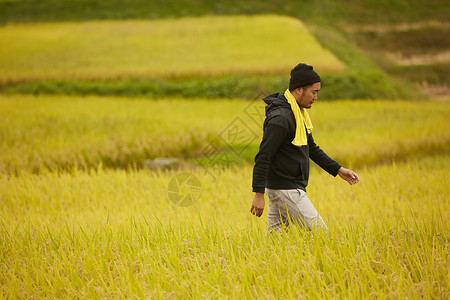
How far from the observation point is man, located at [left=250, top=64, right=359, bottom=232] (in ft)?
8.43

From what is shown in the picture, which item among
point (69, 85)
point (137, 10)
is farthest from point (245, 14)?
point (69, 85)

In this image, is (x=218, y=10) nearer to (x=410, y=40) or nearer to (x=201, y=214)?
(x=410, y=40)

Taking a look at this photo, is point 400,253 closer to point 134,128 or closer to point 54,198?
point 54,198

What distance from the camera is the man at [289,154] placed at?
2568 millimetres

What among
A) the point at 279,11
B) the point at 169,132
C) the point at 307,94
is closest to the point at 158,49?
the point at 169,132

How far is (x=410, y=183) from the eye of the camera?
488cm

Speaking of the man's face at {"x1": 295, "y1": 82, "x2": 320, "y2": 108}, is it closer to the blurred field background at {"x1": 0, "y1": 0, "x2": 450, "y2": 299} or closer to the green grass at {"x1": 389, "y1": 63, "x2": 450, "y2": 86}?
the blurred field background at {"x1": 0, "y1": 0, "x2": 450, "y2": 299}

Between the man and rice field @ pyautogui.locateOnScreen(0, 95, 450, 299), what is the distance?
202 millimetres

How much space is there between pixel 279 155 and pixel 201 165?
11.8 feet

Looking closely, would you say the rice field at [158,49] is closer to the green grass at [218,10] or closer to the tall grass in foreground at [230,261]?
the green grass at [218,10]

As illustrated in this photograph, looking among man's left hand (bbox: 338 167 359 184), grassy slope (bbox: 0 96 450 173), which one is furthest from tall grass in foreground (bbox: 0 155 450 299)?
grassy slope (bbox: 0 96 450 173)

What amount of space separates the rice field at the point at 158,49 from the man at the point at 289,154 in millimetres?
10790

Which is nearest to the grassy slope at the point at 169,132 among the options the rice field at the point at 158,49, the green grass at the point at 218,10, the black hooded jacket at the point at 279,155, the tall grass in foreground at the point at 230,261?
the tall grass in foreground at the point at 230,261

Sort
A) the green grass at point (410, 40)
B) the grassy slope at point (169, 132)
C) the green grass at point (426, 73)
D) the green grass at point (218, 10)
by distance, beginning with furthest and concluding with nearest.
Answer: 1. the green grass at point (218, 10)
2. the green grass at point (410, 40)
3. the green grass at point (426, 73)
4. the grassy slope at point (169, 132)
